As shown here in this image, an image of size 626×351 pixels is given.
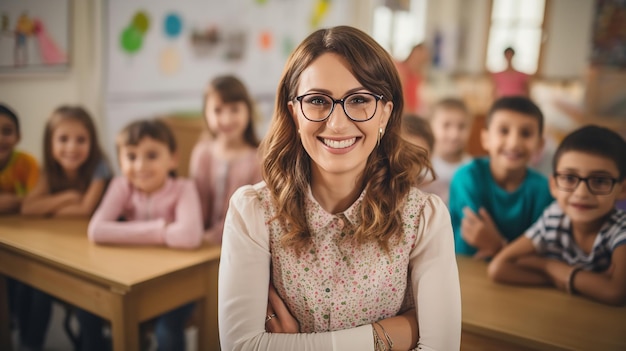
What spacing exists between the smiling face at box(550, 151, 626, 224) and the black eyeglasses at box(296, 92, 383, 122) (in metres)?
0.65

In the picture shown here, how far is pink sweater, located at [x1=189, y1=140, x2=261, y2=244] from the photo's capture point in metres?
2.07

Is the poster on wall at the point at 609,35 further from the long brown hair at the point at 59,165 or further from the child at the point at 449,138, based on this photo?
the long brown hair at the point at 59,165

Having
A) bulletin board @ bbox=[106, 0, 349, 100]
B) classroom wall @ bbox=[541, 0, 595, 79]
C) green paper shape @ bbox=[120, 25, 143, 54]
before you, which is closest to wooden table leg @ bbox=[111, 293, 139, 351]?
bulletin board @ bbox=[106, 0, 349, 100]

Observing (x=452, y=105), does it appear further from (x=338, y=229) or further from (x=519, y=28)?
(x=519, y=28)

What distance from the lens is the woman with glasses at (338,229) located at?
3.18ft

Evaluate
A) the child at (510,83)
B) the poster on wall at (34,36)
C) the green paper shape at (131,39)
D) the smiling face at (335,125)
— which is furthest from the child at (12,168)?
the child at (510,83)

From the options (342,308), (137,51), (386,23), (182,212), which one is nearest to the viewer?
(342,308)

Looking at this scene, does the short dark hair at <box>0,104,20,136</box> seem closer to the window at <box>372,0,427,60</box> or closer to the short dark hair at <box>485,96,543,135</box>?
the short dark hair at <box>485,96,543,135</box>

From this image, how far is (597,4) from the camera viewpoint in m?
5.47

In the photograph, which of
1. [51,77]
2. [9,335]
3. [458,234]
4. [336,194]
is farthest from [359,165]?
[51,77]

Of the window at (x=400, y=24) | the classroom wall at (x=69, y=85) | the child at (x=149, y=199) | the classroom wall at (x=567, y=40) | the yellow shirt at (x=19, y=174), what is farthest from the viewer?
the classroom wall at (x=567, y=40)

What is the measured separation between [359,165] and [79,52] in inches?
81.5

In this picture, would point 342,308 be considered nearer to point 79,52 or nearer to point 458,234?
point 458,234

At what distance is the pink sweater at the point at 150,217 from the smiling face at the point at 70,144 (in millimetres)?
272
